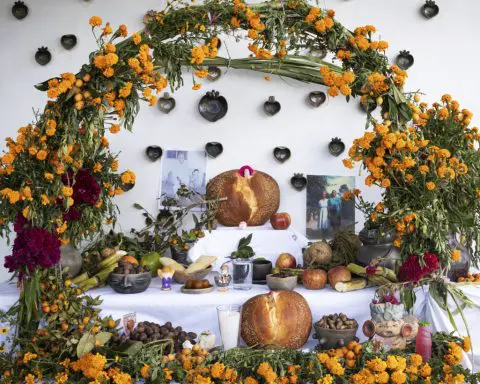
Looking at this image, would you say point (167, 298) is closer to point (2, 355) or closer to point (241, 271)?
point (241, 271)

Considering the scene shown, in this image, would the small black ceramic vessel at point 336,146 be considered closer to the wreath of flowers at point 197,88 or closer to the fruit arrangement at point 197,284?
the wreath of flowers at point 197,88

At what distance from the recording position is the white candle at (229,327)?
7.66 ft

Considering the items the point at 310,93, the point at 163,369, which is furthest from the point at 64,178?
the point at 310,93

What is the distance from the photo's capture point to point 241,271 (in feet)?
9.02

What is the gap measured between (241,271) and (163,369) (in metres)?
0.79

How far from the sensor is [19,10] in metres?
3.75

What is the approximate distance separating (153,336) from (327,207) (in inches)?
73.8

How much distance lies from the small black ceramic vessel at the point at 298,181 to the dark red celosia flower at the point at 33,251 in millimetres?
1909

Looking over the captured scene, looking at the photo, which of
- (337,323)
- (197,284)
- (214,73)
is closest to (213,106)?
(214,73)

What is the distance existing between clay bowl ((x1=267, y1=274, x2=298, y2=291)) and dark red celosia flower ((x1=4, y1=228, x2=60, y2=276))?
A: 1090 mm

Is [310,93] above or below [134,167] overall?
above

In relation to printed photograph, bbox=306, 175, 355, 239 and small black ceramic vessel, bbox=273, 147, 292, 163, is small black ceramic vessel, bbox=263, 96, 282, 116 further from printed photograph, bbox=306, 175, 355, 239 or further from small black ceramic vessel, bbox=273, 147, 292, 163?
printed photograph, bbox=306, 175, 355, 239

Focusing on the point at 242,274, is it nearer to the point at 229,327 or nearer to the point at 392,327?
the point at 229,327

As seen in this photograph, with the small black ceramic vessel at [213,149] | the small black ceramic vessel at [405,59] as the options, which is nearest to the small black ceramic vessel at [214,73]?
the small black ceramic vessel at [213,149]
